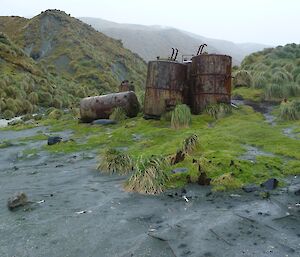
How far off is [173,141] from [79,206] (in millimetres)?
4865

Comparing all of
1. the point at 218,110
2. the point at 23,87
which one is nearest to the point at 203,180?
the point at 218,110

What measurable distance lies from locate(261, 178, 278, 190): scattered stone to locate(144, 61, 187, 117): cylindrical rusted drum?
328 inches

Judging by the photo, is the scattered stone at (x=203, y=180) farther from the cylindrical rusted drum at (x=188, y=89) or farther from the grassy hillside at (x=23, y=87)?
the grassy hillside at (x=23, y=87)

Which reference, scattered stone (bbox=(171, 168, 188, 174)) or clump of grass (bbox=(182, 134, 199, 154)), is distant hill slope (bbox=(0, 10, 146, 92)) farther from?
scattered stone (bbox=(171, 168, 188, 174))

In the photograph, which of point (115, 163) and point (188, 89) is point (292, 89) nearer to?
point (188, 89)

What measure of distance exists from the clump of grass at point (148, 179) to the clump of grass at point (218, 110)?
7571 mm

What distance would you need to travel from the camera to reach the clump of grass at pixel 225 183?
8.13m

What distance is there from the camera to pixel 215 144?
11195mm

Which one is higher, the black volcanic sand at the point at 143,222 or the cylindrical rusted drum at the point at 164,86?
the cylindrical rusted drum at the point at 164,86

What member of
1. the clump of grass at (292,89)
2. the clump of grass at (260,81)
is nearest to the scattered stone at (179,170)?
the clump of grass at (292,89)

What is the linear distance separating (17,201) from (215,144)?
18.2 feet

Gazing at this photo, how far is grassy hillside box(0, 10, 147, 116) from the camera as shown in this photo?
151ft

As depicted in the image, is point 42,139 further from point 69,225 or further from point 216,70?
point 69,225

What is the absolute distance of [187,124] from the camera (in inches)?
575
